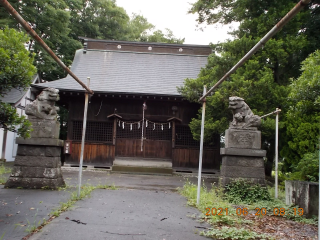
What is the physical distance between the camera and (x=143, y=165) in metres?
13.0

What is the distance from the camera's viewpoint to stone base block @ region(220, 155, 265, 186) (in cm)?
655

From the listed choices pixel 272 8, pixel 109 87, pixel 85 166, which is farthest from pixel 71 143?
pixel 272 8

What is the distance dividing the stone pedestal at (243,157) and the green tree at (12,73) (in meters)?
4.46

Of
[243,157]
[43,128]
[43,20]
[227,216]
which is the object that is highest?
[43,20]

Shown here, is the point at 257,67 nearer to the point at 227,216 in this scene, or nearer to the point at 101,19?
the point at 227,216

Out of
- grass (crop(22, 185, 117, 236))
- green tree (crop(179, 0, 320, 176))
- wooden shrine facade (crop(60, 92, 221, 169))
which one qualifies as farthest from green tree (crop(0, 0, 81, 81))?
grass (crop(22, 185, 117, 236))

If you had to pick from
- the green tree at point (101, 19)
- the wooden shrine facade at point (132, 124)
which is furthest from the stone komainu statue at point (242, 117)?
the green tree at point (101, 19)

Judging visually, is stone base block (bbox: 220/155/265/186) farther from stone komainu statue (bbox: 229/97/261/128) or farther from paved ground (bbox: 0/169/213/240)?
paved ground (bbox: 0/169/213/240)

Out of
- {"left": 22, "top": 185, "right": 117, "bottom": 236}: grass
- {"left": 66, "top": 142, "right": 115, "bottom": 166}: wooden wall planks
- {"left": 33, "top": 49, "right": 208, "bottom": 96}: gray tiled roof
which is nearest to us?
{"left": 22, "top": 185, "right": 117, "bottom": 236}: grass

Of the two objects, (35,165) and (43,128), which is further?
(43,128)

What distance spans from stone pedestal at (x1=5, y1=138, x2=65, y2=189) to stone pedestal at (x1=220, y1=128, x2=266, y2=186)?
414cm

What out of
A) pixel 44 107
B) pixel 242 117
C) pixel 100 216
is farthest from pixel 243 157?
pixel 44 107

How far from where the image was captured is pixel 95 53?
17.4m

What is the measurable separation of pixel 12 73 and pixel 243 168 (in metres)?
5.29
